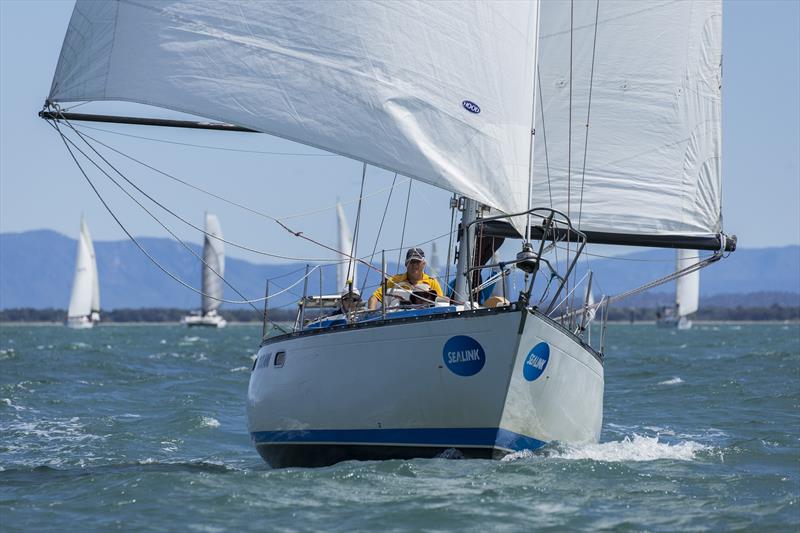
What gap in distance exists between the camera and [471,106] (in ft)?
36.5

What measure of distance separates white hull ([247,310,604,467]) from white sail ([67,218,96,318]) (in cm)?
9049

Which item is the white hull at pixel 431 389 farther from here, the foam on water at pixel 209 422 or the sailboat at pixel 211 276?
the sailboat at pixel 211 276

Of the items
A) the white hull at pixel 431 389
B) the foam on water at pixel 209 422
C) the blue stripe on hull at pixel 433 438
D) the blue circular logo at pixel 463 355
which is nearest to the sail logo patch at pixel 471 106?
the white hull at pixel 431 389

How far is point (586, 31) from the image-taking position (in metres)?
14.8

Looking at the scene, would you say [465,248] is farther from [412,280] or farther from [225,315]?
[225,315]

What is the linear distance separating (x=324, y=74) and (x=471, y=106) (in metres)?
1.27

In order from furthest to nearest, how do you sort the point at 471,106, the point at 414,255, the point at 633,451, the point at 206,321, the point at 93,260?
the point at 206,321, the point at 93,260, the point at 633,451, the point at 414,255, the point at 471,106

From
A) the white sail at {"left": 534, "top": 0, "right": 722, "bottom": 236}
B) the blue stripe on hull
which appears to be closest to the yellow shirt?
the blue stripe on hull

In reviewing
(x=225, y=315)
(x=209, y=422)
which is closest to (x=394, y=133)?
(x=209, y=422)

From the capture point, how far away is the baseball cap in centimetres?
1222

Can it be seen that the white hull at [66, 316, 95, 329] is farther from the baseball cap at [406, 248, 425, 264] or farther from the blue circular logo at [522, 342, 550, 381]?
the blue circular logo at [522, 342, 550, 381]

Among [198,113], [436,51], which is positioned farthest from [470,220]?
[198,113]

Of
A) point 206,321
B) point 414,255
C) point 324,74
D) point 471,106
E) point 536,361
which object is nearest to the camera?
point 536,361

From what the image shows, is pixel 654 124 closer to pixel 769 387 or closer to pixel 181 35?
pixel 181 35
